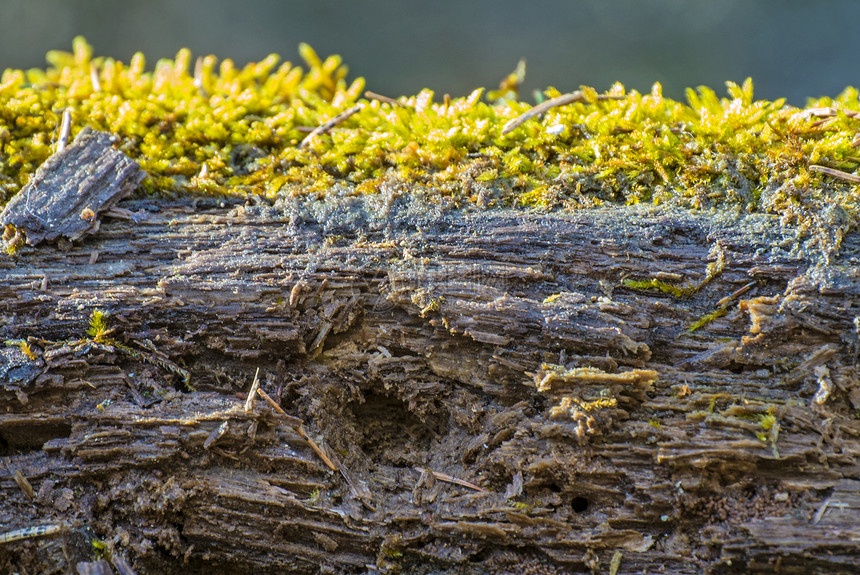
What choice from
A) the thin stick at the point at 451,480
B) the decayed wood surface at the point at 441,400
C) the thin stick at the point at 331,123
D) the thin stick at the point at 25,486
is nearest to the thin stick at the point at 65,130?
the decayed wood surface at the point at 441,400

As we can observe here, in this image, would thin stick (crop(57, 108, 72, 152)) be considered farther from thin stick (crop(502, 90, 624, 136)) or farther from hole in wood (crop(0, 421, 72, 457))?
thin stick (crop(502, 90, 624, 136))

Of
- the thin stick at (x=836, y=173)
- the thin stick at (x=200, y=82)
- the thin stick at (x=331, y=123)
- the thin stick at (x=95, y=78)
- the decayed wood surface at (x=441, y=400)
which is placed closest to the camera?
the decayed wood surface at (x=441, y=400)

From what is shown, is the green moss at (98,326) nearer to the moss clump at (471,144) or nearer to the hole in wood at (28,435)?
the hole in wood at (28,435)

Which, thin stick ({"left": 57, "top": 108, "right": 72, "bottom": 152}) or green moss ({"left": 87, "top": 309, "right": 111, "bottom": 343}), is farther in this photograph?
thin stick ({"left": 57, "top": 108, "right": 72, "bottom": 152})

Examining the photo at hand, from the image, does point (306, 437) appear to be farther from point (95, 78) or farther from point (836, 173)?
point (95, 78)

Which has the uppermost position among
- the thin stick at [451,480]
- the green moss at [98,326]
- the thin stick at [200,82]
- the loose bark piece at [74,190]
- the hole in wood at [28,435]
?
the thin stick at [200,82]

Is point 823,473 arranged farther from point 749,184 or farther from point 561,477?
point 749,184

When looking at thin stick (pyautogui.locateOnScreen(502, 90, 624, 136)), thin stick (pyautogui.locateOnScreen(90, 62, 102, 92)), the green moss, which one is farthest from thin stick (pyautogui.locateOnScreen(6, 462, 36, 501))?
thin stick (pyautogui.locateOnScreen(502, 90, 624, 136))
